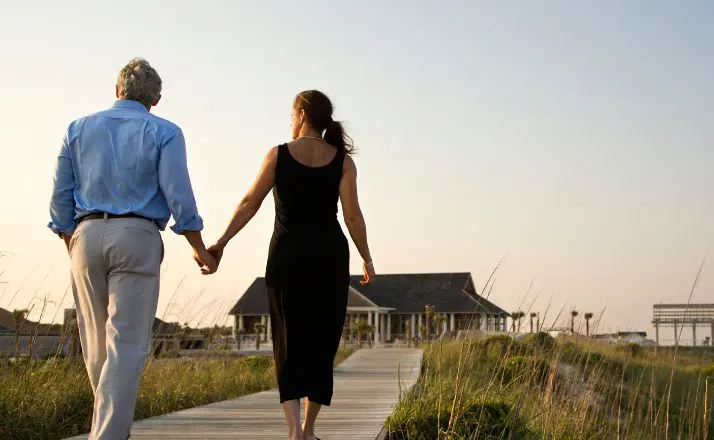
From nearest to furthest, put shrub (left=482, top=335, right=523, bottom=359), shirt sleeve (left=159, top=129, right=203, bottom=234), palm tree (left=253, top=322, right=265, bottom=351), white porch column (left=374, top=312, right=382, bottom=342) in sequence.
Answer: shirt sleeve (left=159, top=129, right=203, bottom=234)
shrub (left=482, top=335, right=523, bottom=359)
palm tree (left=253, top=322, right=265, bottom=351)
white porch column (left=374, top=312, right=382, bottom=342)

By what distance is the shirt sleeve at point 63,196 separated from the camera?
3971 mm

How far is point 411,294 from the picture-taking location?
63062 mm

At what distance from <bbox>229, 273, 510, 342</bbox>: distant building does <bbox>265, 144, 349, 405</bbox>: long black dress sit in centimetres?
5474

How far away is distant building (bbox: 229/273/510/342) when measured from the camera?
198 feet

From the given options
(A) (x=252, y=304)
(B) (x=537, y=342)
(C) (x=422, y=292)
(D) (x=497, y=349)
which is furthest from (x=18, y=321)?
(C) (x=422, y=292)

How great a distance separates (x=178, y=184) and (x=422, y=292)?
195ft

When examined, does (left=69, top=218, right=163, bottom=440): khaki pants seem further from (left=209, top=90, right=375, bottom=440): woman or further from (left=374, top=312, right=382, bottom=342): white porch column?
(left=374, top=312, right=382, bottom=342): white porch column

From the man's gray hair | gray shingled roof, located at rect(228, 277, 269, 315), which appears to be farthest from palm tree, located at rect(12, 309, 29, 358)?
gray shingled roof, located at rect(228, 277, 269, 315)

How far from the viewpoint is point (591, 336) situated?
8.27 m

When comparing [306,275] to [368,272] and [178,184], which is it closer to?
[368,272]

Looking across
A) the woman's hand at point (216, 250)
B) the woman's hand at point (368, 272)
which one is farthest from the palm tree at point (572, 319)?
the woman's hand at point (216, 250)

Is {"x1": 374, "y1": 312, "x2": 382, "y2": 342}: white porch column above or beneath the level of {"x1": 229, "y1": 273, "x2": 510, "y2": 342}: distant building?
beneath

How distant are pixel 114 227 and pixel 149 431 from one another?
2551mm

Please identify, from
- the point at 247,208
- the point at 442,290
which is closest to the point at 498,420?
the point at 247,208
